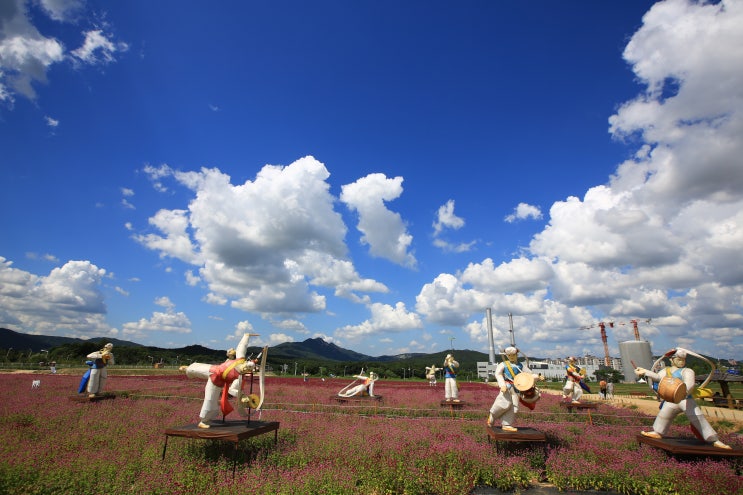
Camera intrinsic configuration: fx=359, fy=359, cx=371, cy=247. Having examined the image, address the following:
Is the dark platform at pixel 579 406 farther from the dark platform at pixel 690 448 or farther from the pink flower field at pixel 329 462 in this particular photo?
the dark platform at pixel 690 448

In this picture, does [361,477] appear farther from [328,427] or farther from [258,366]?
[328,427]

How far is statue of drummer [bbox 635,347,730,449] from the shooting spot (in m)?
7.91

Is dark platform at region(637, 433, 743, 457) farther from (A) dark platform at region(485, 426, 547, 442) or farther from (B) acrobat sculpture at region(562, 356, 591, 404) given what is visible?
(B) acrobat sculpture at region(562, 356, 591, 404)

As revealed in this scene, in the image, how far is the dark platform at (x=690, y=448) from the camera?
733 cm

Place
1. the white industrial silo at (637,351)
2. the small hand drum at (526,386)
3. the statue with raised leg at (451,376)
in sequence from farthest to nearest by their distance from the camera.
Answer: the white industrial silo at (637,351), the statue with raised leg at (451,376), the small hand drum at (526,386)

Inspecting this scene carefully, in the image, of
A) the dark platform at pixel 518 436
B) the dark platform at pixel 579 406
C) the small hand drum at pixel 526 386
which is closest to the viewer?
the dark platform at pixel 518 436

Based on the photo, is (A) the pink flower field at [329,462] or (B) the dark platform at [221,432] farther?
(B) the dark platform at [221,432]

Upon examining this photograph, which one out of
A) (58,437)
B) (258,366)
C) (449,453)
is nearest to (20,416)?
(58,437)

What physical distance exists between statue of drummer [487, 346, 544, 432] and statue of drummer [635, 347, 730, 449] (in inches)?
99.8

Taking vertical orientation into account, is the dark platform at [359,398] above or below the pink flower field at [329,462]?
below

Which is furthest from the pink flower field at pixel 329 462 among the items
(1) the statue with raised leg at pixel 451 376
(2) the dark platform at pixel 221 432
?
(1) the statue with raised leg at pixel 451 376

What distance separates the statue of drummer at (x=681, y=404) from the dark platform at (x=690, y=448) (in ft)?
0.51

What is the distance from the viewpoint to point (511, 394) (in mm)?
8984

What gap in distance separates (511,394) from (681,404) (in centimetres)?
364
